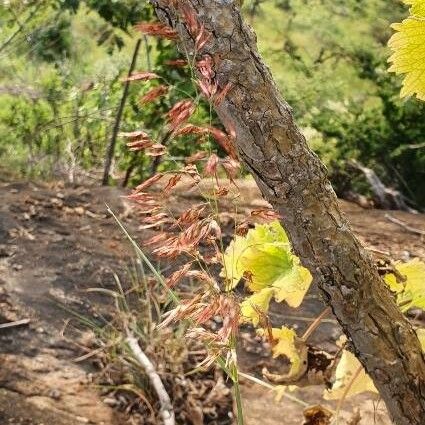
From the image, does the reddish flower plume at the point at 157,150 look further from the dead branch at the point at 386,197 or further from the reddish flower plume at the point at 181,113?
the dead branch at the point at 386,197

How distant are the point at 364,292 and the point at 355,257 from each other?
0.04 metres

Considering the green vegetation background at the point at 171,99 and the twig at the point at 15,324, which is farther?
the green vegetation background at the point at 171,99

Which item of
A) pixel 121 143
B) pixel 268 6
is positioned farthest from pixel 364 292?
pixel 268 6

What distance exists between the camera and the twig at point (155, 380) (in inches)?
87.9

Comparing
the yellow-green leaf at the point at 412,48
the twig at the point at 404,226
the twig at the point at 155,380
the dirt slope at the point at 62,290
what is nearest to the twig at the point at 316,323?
the yellow-green leaf at the point at 412,48

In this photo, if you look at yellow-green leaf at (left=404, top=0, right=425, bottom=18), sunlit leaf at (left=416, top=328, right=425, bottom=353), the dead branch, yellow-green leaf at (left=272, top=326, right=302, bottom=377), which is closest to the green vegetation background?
the dead branch

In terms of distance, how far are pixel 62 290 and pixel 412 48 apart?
7.35 feet

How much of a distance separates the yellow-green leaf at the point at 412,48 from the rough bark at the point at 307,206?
136mm

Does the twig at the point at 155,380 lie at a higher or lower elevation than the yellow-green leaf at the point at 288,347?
lower

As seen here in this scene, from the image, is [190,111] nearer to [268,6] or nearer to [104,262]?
[104,262]

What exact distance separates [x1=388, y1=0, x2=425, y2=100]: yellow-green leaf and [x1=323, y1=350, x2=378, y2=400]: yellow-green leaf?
437 mm

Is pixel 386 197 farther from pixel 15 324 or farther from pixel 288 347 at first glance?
pixel 288 347

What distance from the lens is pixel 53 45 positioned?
17.9ft

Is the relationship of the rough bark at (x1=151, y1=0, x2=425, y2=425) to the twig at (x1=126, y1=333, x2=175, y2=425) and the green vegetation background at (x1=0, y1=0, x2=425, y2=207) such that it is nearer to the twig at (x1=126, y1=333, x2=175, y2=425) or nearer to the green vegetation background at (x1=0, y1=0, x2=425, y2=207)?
the twig at (x1=126, y1=333, x2=175, y2=425)
